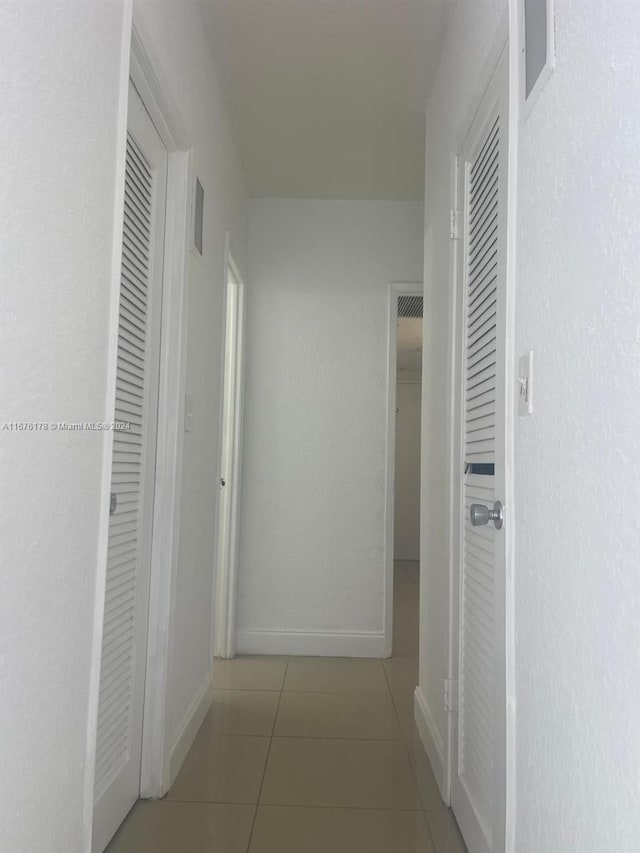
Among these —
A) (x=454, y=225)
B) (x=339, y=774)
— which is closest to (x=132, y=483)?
(x=339, y=774)

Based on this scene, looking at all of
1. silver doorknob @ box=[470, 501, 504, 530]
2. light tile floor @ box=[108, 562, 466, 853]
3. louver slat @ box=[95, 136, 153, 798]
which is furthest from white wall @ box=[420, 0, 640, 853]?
louver slat @ box=[95, 136, 153, 798]

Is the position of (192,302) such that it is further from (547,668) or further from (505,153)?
(547,668)

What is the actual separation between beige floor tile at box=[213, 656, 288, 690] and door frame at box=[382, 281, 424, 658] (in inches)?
24.6

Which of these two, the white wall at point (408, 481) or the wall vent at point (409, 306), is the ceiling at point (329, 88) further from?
the white wall at point (408, 481)

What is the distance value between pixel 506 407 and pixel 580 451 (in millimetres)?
469

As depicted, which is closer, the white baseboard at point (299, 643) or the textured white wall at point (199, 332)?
the textured white wall at point (199, 332)

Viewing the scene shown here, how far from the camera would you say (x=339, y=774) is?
2.37 metres

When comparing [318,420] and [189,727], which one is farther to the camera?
[318,420]

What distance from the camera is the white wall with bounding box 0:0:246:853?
1.06 metres

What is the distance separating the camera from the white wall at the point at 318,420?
3.97m

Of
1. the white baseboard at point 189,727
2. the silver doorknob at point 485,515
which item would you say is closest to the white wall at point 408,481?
the white baseboard at point 189,727

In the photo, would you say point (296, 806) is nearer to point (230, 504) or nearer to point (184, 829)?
point (184, 829)

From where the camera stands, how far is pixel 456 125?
231 cm

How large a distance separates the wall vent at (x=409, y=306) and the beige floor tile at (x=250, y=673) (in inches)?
97.5
